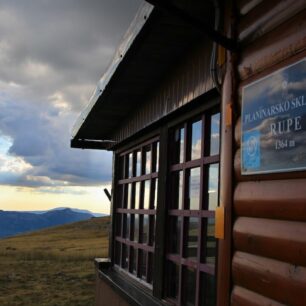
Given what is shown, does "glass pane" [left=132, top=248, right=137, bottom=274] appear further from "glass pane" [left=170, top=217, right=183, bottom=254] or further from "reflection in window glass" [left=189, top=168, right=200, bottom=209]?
"reflection in window glass" [left=189, top=168, right=200, bottom=209]

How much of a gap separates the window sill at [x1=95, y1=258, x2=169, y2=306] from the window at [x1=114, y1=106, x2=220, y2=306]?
10cm

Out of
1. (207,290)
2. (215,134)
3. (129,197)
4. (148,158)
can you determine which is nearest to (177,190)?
(215,134)

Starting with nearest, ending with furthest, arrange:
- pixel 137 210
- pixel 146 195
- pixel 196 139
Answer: pixel 196 139 < pixel 146 195 < pixel 137 210

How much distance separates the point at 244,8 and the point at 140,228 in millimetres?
4664

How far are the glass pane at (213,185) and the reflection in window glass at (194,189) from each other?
246 millimetres

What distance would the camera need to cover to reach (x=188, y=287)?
5.37 meters

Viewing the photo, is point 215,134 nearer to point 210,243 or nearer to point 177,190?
point 210,243

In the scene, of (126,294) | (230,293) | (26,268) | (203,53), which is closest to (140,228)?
(126,294)

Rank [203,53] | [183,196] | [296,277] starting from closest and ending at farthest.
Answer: [296,277]
[203,53]
[183,196]

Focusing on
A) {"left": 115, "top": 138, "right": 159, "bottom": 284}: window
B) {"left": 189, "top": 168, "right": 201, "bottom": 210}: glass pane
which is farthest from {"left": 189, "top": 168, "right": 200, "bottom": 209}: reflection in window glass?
{"left": 115, "top": 138, "right": 159, "bottom": 284}: window

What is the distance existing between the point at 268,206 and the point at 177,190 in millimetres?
3097

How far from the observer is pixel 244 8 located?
337cm

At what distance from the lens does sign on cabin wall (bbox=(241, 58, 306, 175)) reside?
2.60 metres

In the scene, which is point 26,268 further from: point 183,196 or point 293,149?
point 293,149
